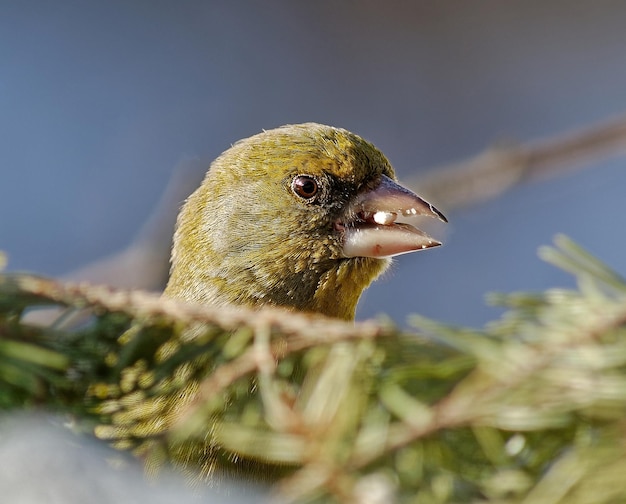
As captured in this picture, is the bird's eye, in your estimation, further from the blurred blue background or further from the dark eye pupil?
the blurred blue background

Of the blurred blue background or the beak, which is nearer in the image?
the beak

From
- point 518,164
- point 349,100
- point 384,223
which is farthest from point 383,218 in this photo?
point 349,100

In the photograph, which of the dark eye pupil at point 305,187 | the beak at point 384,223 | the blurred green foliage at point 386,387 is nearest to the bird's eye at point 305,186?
the dark eye pupil at point 305,187

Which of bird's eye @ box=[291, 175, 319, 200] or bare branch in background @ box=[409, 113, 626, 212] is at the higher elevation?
bare branch in background @ box=[409, 113, 626, 212]

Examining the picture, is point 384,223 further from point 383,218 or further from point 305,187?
point 305,187

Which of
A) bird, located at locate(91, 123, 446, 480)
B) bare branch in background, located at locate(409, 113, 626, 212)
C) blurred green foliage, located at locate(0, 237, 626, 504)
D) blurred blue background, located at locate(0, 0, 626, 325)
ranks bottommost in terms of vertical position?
blurred green foliage, located at locate(0, 237, 626, 504)

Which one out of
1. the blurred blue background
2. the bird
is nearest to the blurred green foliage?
the bird

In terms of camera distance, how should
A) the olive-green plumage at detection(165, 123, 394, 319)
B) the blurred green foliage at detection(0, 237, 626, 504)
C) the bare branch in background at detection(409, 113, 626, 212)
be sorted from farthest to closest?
the bare branch in background at detection(409, 113, 626, 212)
the olive-green plumage at detection(165, 123, 394, 319)
the blurred green foliage at detection(0, 237, 626, 504)

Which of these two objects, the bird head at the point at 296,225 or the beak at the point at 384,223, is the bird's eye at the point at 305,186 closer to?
the bird head at the point at 296,225
